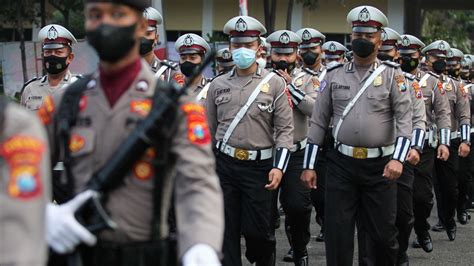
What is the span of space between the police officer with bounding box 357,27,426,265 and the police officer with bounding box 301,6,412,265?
27 centimetres

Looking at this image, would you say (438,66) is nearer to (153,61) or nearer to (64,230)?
(153,61)

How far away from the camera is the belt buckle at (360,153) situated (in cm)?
815

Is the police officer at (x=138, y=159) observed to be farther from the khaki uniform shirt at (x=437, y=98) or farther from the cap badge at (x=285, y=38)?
the khaki uniform shirt at (x=437, y=98)

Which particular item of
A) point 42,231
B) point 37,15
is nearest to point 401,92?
point 42,231

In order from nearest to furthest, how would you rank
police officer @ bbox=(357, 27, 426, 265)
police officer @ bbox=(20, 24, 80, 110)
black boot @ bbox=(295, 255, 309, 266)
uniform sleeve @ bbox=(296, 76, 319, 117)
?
police officer @ bbox=(357, 27, 426, 265) → police officer @ bbox=(20, 24, 80, 110) → black boot @ bbox=(295, 255, 309, 266) → uniform sleeve @ bbox=(296, 76, 319, 117)

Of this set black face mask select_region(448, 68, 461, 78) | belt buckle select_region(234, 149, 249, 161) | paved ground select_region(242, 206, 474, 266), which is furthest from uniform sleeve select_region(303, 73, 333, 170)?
black face mask select_region(448, 68, 461, 78)

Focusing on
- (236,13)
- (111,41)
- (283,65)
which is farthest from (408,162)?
(236,13)

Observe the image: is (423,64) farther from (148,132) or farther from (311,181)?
(148,132)

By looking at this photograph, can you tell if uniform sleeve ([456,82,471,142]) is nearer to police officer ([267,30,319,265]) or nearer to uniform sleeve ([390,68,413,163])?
police officer ([267,30,319,265])

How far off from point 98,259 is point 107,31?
87 centimetres

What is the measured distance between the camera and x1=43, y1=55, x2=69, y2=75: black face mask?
30.2ft

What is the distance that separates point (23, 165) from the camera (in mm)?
3213

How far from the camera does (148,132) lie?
3949 millimetres

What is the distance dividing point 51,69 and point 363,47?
2.73 meters
